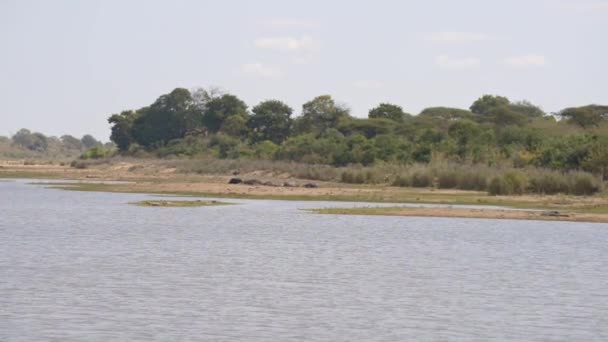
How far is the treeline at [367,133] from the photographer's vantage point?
199 ft

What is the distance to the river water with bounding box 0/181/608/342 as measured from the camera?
17641 millimetres

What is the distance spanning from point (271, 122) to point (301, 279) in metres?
87.6

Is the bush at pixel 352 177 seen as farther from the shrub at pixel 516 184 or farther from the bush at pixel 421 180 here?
the shrub at pixel 516 184

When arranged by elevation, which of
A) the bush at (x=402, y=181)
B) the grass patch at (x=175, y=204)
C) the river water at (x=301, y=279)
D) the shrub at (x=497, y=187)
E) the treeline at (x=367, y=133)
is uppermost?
the treeline at (x=367, y=133)

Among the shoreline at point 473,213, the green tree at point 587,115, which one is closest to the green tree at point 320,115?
the green tree at point 587,115

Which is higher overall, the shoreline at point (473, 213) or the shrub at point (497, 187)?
the shrub at point (497, 187)

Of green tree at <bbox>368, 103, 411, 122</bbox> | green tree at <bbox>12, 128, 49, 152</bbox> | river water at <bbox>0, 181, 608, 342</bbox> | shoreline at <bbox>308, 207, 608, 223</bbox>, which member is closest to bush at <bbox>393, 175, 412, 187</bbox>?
shoreline at <bbox>308, 207, 608, 223</bbox>

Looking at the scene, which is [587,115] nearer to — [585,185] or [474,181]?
[474,181]

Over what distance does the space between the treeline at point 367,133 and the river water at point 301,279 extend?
2038 cm

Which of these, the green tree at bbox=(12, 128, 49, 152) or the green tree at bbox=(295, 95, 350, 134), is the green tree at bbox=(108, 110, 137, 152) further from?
the green tree at bbox=(12, 128, 49, 152)

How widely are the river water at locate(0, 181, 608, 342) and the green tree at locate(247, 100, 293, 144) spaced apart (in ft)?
232

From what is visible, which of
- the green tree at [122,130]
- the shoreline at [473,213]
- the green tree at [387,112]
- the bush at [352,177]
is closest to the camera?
the shoreline at [473,213]

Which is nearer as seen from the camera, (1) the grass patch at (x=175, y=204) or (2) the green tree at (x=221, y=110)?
(1) the grass patch at (x=175, y=204)

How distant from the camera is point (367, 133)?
96562 millimetres
